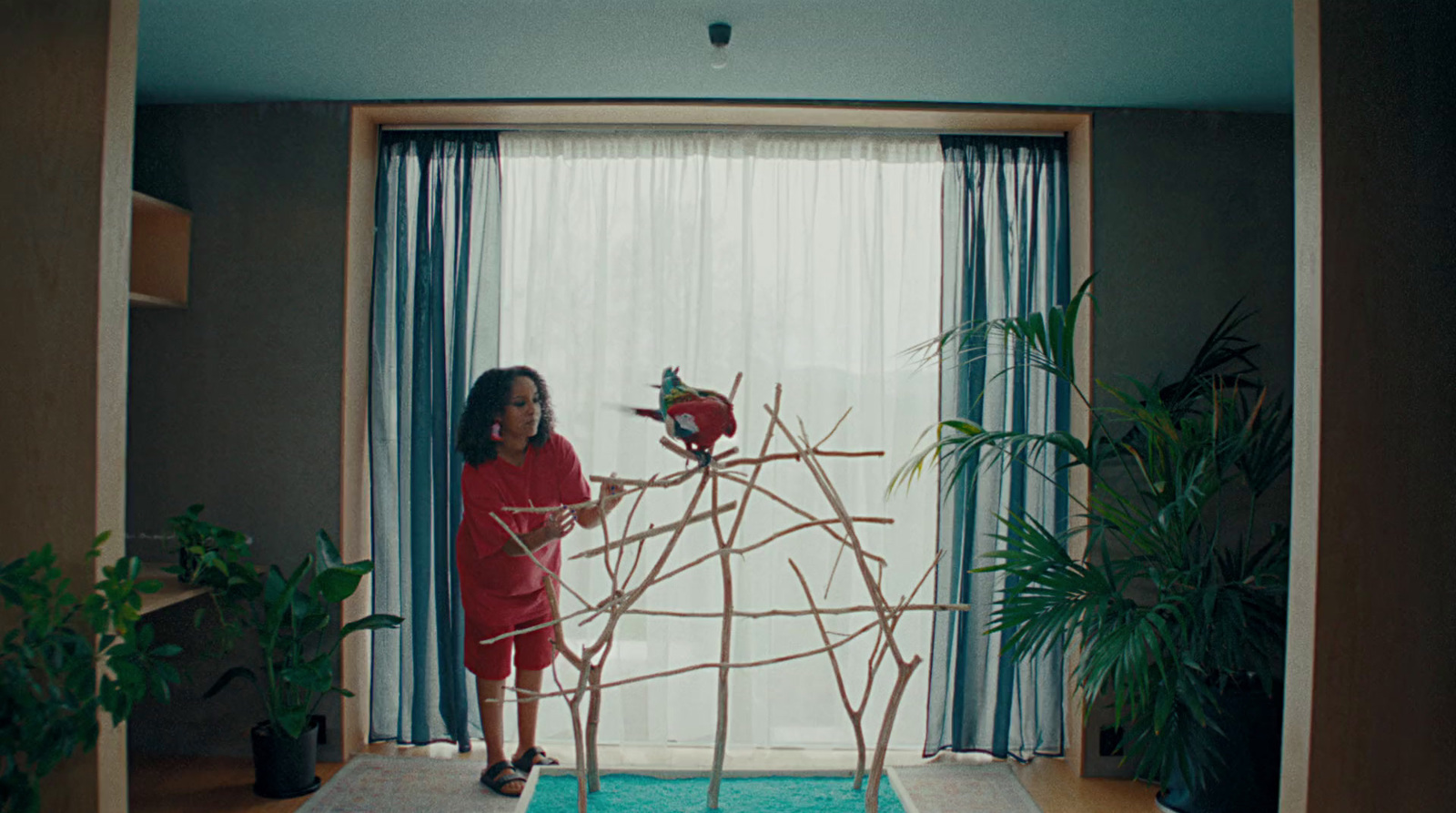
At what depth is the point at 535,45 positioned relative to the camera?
108 inches

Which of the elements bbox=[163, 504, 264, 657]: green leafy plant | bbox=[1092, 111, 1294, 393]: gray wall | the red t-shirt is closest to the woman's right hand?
the red t-shirt

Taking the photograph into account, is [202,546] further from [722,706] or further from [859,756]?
[859,756]

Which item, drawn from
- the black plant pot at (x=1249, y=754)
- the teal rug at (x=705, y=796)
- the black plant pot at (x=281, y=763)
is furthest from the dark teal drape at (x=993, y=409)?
the black plant pot at (x=281, y=763)

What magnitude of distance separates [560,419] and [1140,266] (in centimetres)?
215

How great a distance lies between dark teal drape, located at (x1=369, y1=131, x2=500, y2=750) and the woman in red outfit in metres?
0.30

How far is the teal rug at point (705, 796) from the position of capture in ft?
7.40

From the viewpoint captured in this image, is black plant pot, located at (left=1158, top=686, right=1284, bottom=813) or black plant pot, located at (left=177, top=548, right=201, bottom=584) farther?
black plant pot, located at (left=177, top=548, right=201, bottom=584)

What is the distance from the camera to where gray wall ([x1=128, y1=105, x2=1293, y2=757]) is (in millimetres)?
3309

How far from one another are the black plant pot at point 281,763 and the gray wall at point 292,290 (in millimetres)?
302

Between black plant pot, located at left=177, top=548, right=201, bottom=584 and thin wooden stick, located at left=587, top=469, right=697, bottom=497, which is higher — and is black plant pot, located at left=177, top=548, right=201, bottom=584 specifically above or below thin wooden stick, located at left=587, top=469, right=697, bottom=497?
below

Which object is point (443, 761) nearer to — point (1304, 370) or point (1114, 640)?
point (1114, 640)

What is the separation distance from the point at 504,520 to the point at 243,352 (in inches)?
46.2

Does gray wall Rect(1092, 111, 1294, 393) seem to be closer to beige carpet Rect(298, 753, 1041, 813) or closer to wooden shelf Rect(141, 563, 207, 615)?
beige carpet Rect(298, 753, 1041, 813)

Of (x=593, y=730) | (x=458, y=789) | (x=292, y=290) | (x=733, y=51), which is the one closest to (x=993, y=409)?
(x=733, y=51)
